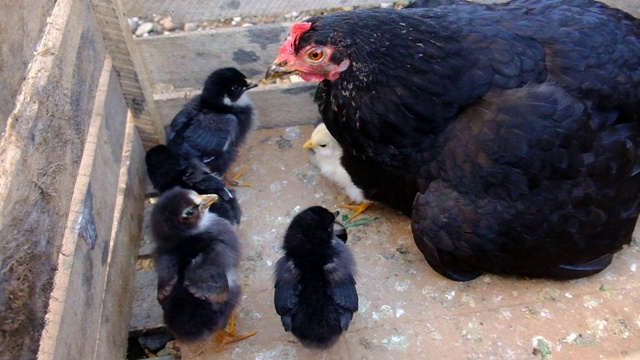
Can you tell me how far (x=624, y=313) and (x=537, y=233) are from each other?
562 mm

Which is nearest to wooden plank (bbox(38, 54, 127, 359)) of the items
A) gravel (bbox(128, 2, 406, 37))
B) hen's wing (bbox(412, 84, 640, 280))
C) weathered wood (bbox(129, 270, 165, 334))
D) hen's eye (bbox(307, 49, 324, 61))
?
weathered wood (bbox(129, 270, 165, 334))

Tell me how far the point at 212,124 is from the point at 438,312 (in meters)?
1.45

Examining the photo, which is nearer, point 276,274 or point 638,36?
point 276,274

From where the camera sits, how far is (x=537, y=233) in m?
2.64

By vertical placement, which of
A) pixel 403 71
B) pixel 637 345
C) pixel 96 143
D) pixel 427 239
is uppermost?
pixel 403 71

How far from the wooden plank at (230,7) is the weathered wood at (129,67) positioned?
427mm

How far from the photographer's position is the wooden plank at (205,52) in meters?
3.41

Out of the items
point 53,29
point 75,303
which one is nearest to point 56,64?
point 53,29

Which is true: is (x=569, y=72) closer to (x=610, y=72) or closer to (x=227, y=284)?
(x=610, y=72)

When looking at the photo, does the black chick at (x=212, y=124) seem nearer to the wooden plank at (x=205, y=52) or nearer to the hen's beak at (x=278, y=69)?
the wooden plank at (x=205, y=52)

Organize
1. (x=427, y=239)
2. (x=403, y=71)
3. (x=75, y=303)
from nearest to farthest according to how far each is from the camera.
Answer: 1. (x=75, y=303)
2. (x=403, y=71)
3. (x=427, y=239)

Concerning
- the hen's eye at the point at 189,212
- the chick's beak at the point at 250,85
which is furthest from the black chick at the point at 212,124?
the hen's eye at the point at 189,212

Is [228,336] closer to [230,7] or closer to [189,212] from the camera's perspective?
[189,212]

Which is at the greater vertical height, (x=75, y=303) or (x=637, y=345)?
(x=75, y=303)
